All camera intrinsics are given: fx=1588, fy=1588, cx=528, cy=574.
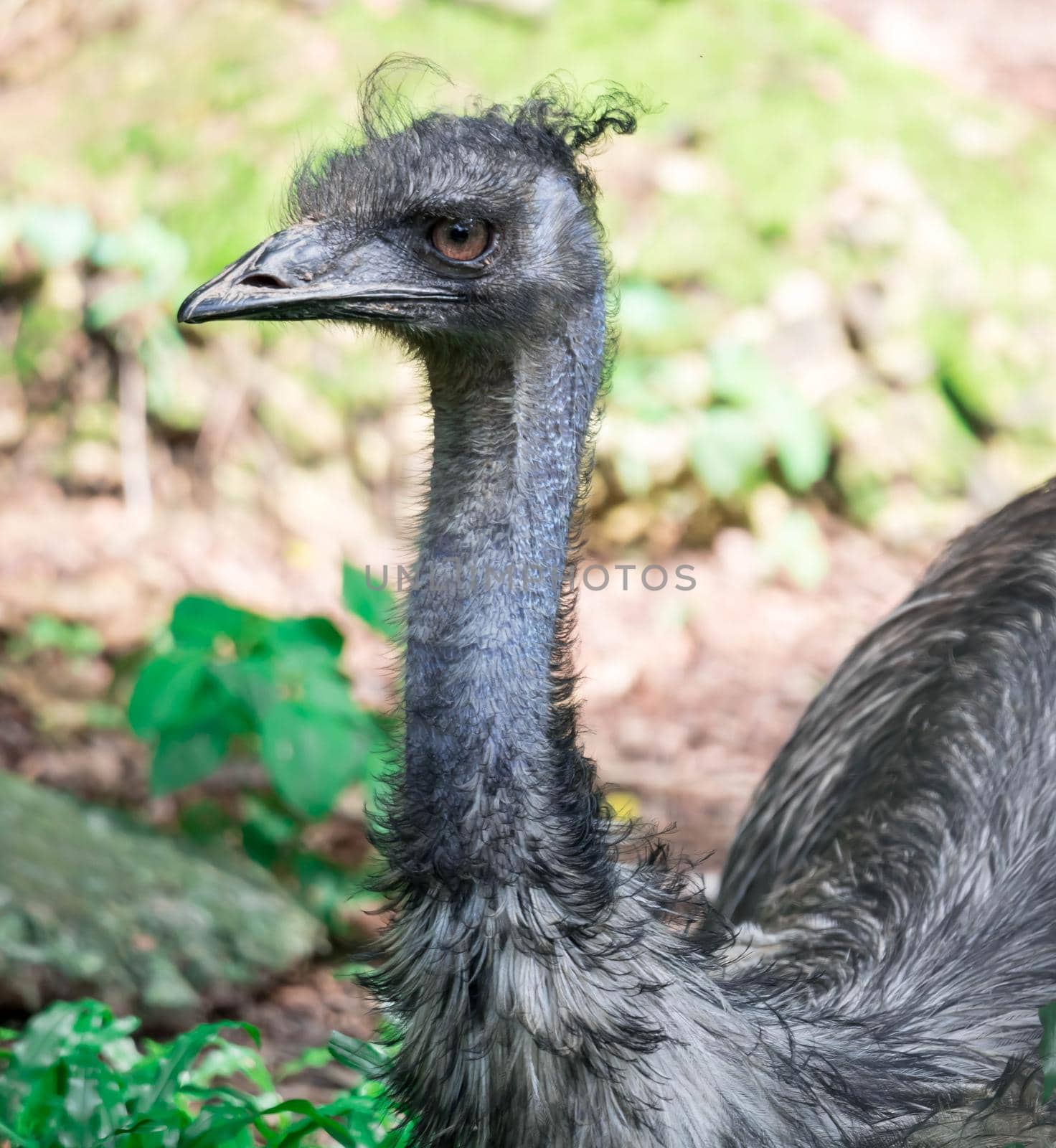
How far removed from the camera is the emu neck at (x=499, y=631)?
75.6 inches

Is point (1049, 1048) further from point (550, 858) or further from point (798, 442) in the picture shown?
point (798, 442)

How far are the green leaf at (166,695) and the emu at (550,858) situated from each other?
1.78 m

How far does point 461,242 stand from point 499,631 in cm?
55

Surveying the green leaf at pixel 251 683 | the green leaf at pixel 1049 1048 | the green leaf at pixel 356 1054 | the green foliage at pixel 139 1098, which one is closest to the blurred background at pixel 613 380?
the green leaf at pixel 251 683

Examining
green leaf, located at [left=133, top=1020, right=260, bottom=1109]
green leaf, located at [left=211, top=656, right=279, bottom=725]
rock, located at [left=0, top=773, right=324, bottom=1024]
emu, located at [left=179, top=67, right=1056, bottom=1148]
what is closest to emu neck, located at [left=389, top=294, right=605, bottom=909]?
emu, located at [left=179, top=67, right=1056, bottom=1148]

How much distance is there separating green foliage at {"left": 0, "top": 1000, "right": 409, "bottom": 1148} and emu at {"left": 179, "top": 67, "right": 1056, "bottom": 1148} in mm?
590

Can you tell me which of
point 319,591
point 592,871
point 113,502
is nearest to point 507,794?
point 592,871

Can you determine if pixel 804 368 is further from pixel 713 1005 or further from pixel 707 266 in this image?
pixel 713 1005

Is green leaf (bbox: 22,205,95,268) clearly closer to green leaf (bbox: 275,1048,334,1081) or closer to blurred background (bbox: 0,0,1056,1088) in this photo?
blurred background (bbox: 0,0,1056,1088)

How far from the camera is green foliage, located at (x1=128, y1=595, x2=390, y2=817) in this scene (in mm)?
3789

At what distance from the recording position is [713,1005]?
200cm

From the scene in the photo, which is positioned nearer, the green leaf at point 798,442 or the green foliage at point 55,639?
the green foliage at point 55,639

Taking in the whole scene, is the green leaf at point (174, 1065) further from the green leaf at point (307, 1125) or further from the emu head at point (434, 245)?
the emu head at point (434, 245)

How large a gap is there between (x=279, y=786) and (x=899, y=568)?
2.97 meters
